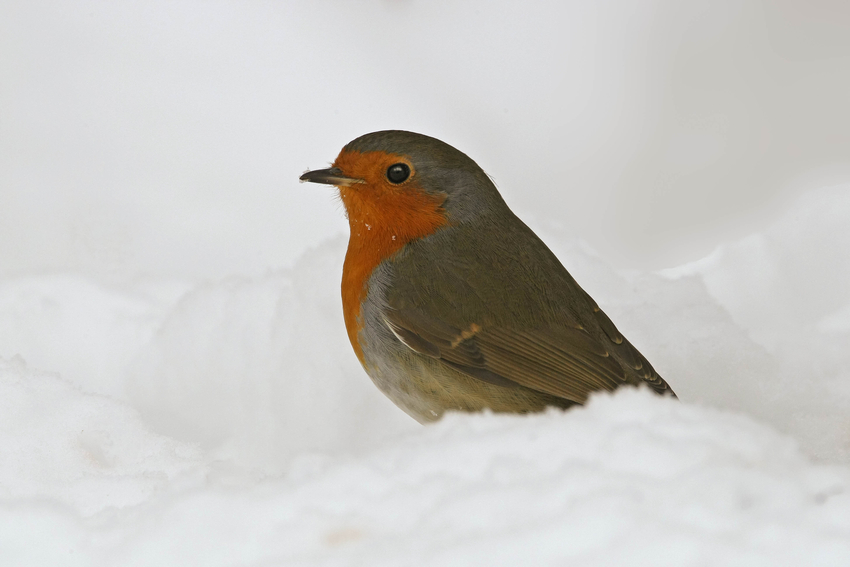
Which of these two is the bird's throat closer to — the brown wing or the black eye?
the black eye

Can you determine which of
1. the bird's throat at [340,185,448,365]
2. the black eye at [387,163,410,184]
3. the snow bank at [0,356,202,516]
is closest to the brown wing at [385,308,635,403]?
the bird's throat at [340,185,448,365]

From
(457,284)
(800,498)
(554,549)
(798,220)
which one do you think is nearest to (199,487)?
(554,549)

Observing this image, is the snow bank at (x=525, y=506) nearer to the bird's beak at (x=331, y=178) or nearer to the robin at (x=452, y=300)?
the robin at (x=452, y=300)

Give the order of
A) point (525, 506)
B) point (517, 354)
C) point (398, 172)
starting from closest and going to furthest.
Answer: point (525, 506), point (517, 354), point (398, 172)

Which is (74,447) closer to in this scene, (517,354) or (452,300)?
(452,300)

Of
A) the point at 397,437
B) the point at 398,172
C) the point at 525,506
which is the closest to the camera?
the point at 525,506

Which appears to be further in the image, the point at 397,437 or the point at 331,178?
the point at 331,178

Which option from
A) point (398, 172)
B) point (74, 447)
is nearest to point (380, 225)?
point (398, 172)
